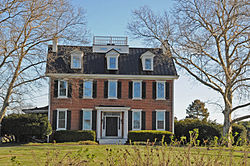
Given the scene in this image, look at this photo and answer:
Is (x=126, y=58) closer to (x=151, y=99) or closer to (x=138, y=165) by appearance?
(x=151, y=99)

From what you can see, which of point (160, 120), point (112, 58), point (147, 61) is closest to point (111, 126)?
point (160, 120)

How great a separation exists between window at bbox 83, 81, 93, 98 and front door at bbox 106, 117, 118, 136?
267 cm

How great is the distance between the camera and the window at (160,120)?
27.6m

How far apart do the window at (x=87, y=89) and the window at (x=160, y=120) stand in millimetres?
6123

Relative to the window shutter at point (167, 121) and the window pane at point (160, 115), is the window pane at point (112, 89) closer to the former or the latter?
the window pane at point (160, 115)

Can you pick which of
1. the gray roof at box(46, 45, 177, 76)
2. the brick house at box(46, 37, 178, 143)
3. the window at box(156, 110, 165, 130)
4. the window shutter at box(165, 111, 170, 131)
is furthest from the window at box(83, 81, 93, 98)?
the window shutter at box(165, 111, 170, 131)

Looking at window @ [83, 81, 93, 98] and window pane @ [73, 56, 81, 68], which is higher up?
window pane @ [73, 56, 81, 68]

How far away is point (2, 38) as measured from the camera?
1609cm

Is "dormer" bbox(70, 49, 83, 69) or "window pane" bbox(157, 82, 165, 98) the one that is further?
"dormer" bbox(70, 49, 83, 69)

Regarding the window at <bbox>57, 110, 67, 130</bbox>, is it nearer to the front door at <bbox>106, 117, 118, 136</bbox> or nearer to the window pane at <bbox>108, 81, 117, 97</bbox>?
the front door at <bbox>106, 117, 118, 136</bbox>

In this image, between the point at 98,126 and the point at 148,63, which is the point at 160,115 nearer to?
the point at 148,63

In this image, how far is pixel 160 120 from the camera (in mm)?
27719

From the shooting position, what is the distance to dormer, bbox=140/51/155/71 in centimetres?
2869

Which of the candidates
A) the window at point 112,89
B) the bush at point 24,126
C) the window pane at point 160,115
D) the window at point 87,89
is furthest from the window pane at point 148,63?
the bush at point 24,126
